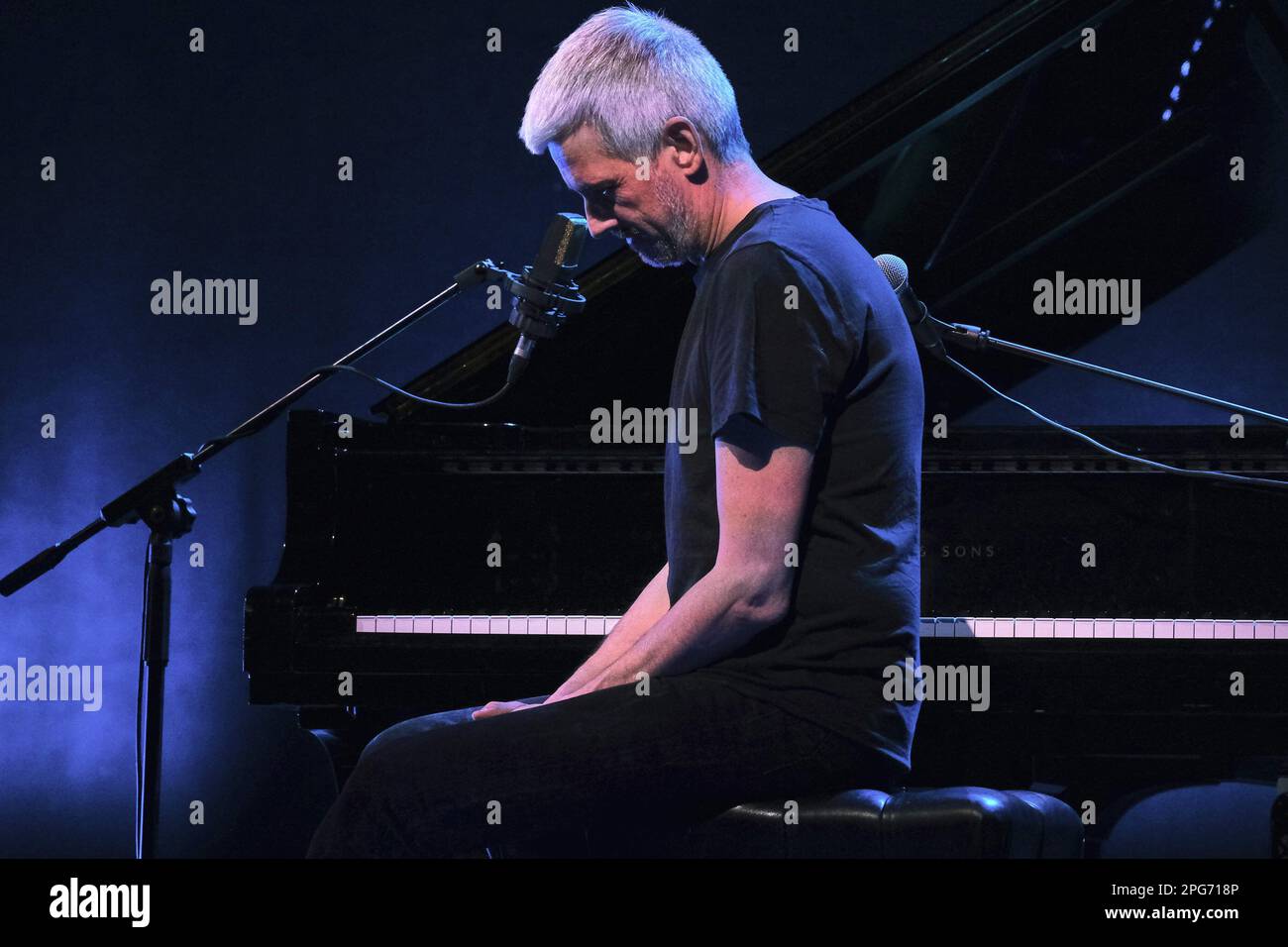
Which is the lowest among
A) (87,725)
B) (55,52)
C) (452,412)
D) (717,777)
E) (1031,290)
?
(87,725)

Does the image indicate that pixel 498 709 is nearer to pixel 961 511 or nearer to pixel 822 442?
pixel 822 442

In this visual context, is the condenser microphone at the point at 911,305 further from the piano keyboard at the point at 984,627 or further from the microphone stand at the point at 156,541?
the microphone stand at the point at 156,541

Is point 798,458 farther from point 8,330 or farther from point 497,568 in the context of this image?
point 8,330

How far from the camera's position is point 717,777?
5.08 feet

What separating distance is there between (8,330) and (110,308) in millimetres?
347

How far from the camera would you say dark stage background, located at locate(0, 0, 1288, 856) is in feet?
14.5

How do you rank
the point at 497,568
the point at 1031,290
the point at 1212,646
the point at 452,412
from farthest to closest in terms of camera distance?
the point at 1031,290 → the point at 452,412 → the point at 497,568 → the point at 1212,646

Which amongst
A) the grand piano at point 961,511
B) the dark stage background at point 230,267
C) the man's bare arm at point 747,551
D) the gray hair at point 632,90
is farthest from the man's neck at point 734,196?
the dark stage background at point 230,267

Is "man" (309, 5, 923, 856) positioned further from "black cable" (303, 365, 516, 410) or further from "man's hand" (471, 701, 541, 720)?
"black cable" (303, 365, 516, 410)

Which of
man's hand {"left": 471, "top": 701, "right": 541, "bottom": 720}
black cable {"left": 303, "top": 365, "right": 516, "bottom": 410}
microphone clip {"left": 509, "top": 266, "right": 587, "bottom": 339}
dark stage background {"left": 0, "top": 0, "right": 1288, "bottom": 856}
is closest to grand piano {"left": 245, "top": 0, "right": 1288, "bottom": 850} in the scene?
black cable {"left": 303, "top": 365, "right": 516, "bottom": 410}

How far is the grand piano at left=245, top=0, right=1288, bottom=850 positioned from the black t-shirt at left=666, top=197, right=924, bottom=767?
0.86m

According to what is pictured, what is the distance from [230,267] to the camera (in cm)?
446
